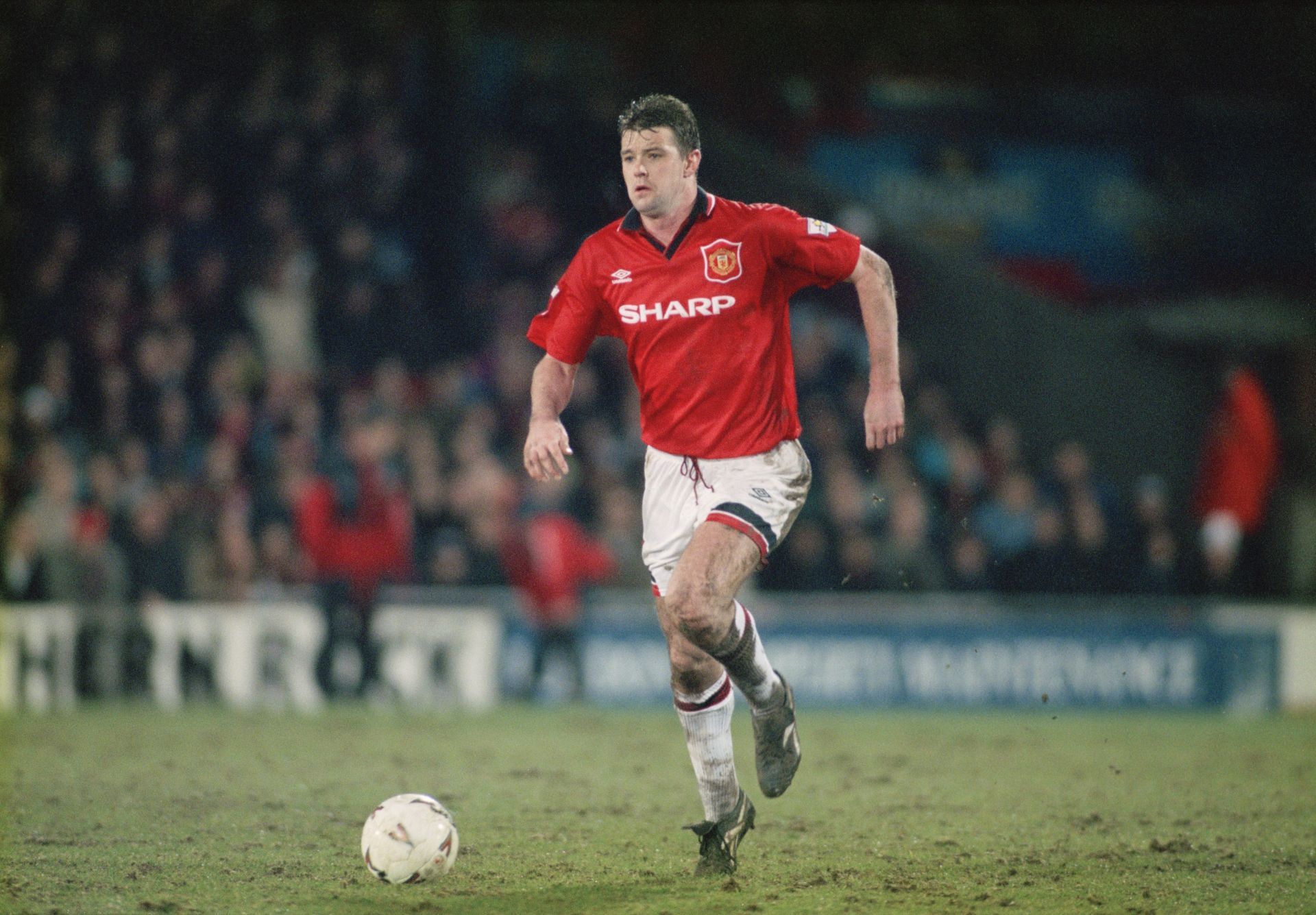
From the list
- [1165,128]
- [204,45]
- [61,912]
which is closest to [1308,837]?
[61,912]

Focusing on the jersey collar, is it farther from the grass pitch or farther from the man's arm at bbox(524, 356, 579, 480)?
the grass pitch

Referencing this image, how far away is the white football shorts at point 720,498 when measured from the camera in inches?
224

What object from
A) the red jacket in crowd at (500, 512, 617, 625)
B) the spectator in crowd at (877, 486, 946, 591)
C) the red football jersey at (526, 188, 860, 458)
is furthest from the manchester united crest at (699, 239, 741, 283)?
the spectator in crowd at (877, 486, 946, 591)

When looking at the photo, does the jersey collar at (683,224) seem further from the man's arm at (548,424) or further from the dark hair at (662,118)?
the man's arm at (548,424)

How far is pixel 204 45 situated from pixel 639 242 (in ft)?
40.3

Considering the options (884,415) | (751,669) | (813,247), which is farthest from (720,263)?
(751,669)

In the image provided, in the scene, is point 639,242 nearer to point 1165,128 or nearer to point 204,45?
point 204,45

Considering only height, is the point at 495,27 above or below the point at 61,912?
above

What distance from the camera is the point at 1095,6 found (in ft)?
63.8

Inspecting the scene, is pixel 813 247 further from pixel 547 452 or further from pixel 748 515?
pixel 547 452

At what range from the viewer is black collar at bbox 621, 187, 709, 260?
5.82 meters

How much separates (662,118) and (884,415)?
1.30m

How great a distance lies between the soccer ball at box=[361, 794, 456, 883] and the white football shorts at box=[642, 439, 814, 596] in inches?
43.8

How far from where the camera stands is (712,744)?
5688mm
